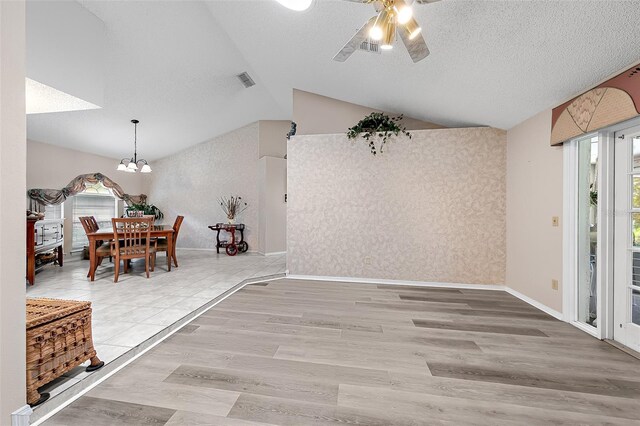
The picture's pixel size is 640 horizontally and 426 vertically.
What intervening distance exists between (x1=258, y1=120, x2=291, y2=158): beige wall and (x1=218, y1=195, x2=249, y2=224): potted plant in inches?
53.9

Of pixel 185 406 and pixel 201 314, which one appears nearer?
pixel 185 406

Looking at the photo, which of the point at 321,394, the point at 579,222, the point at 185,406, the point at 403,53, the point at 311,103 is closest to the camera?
the point at 185,406

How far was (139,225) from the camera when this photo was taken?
12.5 ft

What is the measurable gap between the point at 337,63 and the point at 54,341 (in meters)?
3.71

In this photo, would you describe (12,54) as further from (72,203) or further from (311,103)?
(72,203)

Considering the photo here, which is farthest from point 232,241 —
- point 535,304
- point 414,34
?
point 535,304

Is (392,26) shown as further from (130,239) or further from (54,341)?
(130,239)

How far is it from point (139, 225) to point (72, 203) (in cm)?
348

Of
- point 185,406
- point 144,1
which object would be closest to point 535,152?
point 185,406

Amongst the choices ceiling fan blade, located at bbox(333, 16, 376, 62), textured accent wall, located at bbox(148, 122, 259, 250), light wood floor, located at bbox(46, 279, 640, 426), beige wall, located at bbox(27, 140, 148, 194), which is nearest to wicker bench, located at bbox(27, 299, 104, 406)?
light wood floor, located at bbox(46, 279, 640, 426)

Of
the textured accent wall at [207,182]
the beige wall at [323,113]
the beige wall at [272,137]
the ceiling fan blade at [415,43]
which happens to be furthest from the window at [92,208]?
the ceiling fan blade at [415,43]

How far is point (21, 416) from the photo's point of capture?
118 cm

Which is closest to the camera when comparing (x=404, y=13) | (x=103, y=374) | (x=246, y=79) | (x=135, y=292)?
(x=404, y=13)

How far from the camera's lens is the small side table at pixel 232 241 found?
6052 millimetres
